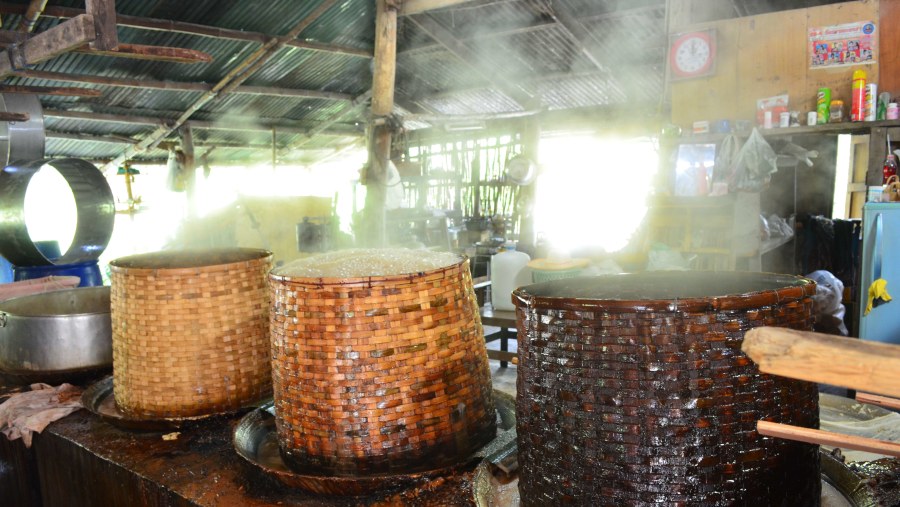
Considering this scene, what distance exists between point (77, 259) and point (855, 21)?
6941 millimetres

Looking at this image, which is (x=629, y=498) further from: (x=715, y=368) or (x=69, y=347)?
(x=69, y=347)

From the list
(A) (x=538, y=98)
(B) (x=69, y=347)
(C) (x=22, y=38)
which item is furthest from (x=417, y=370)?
(A) (x=538, y=98)

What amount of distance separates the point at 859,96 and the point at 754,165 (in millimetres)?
1090

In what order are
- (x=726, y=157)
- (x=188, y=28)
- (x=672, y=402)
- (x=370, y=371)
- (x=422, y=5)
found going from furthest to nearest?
(x=188, y=28), (x=422, y=5), (x=726, y=157), (x=370, y=371), (x=672, y=402)

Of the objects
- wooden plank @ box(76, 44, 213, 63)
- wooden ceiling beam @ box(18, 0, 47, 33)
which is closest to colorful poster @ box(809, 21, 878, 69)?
wooden plank @ box(76, 44, 213, 63)

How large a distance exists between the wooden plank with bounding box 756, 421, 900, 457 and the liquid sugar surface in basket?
199 millimetres

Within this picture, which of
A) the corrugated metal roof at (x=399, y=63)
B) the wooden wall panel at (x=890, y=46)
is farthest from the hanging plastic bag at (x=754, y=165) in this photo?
the corrugated metal roof at (x=399, y=63)

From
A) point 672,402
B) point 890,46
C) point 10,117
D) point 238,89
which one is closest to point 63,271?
point 10,117

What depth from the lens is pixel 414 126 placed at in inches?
594

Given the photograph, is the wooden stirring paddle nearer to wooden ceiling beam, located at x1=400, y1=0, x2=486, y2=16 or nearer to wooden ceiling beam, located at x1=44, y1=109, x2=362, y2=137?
wooden ceiling beam, located at x1=400, y1=0, x2=486, y2=16

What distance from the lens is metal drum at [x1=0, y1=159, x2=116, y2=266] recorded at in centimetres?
364

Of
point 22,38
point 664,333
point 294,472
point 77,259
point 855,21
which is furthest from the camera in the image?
point 855,21

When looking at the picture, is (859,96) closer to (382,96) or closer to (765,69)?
(765,69)

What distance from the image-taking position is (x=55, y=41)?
332cm
